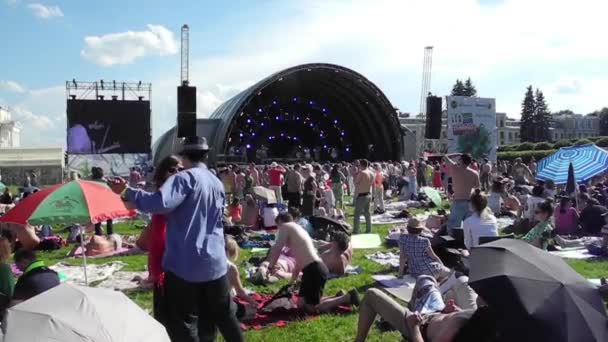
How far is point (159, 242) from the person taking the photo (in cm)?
420

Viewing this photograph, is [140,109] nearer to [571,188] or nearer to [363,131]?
[363,131]

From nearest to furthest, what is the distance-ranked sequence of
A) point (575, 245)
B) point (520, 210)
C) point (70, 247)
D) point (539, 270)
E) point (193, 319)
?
point (539, 270) < point (193, 319) < point (575, 245) < point (70, 247) < point (520, 210)

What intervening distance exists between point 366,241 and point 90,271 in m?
5.03

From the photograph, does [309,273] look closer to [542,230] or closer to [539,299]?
[539,299]

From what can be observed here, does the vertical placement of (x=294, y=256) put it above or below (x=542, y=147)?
below

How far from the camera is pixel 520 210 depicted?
1220 centimetres

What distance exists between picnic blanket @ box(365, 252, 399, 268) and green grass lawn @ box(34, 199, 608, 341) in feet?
0.47

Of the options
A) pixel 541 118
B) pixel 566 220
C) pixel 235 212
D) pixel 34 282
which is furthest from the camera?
pixel 541 118

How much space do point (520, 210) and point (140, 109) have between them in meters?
22.0

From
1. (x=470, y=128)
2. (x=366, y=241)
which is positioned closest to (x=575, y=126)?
(x=470, y=128)

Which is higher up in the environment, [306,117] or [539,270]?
[306,117]

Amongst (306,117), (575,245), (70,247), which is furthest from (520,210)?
(306,117)

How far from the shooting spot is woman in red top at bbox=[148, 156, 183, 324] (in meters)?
3.98

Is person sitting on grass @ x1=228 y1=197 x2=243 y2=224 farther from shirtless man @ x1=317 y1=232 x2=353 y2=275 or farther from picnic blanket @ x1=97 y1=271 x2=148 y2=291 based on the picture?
shirtless man @ x1=317 y1=232 x2=353 y2=275
